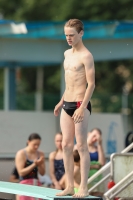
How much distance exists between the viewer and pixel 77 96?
8.45 metres

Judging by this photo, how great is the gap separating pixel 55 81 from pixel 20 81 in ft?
20.9

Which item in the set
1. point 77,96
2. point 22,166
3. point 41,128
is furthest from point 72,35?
point 41,128

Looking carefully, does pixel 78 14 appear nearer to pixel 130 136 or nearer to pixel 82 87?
pixel 130 136

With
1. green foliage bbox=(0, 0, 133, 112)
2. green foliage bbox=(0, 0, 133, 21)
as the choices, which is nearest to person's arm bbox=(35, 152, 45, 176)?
green foliage bbox=(0, 0, 133, 112)

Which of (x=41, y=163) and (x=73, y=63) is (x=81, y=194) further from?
(x=41, y=163)

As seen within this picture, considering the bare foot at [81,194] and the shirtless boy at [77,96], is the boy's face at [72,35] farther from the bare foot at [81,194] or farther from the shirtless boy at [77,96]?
the bare foot at [81,194]

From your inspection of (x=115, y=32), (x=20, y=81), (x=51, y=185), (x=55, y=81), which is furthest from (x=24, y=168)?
(x=20, y=81)

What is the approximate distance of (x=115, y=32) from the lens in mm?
17891

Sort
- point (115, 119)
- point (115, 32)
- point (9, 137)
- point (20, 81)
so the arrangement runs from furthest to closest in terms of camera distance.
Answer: point (20, 81) < point (115, 119) < point (115, 32) < point (9, 137)

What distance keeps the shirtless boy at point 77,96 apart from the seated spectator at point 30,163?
151 inches

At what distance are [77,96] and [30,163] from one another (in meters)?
4.28

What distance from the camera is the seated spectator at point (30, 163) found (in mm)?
12359

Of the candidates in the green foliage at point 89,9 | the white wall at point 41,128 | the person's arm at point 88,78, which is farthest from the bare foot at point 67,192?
the green foliage at point 89,9

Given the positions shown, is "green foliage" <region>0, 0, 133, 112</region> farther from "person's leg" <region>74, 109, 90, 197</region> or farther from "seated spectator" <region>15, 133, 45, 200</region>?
"person's leg" <region>74, 109, 90, 197</region>
